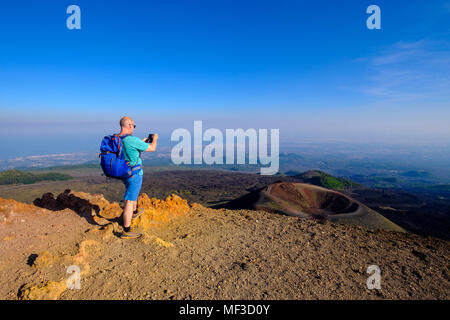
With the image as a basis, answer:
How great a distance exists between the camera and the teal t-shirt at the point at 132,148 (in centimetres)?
463

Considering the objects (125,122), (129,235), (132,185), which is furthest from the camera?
(129,235)

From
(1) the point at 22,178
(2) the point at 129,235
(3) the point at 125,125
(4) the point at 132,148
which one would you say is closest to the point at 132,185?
(4) the point at 132,148

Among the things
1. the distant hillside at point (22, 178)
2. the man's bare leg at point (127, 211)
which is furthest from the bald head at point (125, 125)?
the distant hillside at point (22, 178)

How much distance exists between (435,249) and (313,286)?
4.45 m

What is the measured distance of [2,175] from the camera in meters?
70.1

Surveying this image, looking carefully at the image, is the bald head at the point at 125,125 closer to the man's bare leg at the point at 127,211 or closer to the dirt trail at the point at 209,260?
the man's bare leg at the point at 127,211

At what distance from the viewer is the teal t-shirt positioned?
4.63 metres

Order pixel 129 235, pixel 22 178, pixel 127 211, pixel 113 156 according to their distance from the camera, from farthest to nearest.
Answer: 1. pixel 22 178
2. pixel 127 211
3. pixel 129 235
4. pixel 113 156

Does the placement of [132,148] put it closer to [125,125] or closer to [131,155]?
[131,155]

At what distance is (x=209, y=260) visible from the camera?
15.3 feet

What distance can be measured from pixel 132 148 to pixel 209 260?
2889mm

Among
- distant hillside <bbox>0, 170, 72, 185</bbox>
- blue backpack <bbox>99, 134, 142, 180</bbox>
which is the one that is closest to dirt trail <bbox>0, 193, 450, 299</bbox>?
blue backpack <bbox>99, 134, 142, 180</bbox>

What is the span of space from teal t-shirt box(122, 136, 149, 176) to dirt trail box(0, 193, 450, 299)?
188 centimetres

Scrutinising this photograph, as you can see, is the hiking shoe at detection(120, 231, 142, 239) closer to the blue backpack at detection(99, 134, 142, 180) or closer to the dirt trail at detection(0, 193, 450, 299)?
the dirt trail at detection(0, 193, 450, 299)
